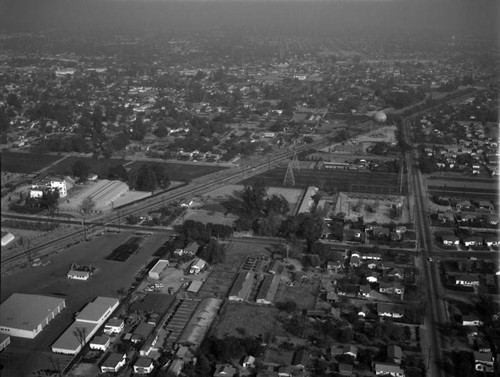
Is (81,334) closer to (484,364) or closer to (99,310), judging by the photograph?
(99,310)

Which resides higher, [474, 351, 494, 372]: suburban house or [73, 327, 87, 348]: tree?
[474, 351, 494, 372]: suburban house

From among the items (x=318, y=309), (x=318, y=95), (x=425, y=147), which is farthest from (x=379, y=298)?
(x=318, y=95)

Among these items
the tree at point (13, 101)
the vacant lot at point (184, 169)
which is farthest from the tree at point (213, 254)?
the tree at point (13, 101)

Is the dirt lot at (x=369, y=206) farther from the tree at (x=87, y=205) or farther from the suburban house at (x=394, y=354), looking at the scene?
the tree at (x=87, y=205)

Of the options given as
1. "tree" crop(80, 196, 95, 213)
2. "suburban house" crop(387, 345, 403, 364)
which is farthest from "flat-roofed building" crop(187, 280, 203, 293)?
"tree" crop(80, 196, 95, 213)

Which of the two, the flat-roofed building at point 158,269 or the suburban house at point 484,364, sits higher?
the suburban house at point 484,364

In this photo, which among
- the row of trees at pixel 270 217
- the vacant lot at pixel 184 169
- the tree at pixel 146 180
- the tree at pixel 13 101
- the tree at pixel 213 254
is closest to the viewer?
the tree at pixel 213 254

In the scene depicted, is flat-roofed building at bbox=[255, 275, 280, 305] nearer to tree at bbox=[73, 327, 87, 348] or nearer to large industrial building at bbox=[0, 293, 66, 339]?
tree at bbox=[73, 327, 87, 348]
